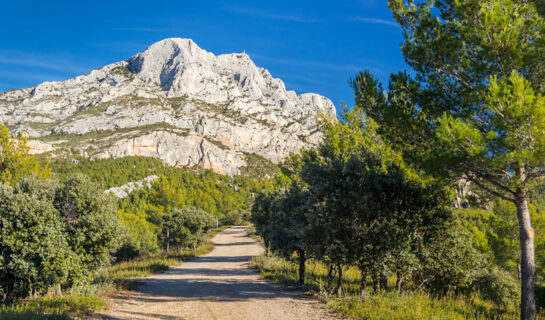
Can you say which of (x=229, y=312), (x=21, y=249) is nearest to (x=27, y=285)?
(x=21, y=249)

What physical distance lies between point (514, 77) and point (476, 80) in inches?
86.7

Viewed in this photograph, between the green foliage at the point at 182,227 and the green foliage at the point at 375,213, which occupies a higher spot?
the green foliage at the point at 375,213

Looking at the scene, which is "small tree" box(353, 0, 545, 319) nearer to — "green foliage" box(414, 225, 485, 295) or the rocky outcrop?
"green foliage" box(414, 225, 485, 295)

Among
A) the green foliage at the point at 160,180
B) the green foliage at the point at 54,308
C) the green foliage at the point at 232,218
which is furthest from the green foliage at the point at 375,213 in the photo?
the green foliage at the point at 232,218

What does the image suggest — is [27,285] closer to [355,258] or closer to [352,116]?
[355,258]

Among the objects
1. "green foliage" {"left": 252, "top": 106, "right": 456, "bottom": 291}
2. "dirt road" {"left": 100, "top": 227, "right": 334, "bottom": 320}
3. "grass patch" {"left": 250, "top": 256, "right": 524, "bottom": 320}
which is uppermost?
"green foliage" {"left": 252, "top": 106, "right": 456, "bottom": 291}


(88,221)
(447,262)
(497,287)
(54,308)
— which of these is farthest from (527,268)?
(88,221)

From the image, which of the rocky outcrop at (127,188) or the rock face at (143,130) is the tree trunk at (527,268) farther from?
the rock face at (143,130)

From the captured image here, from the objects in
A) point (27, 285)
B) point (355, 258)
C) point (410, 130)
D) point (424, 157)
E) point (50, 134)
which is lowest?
point (27, 285)

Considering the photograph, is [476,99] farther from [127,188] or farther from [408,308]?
[127,188]

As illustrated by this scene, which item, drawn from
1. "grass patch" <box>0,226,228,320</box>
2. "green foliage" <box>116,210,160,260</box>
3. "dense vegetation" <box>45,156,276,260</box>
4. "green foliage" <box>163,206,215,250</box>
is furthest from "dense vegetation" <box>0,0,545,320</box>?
"green foliage" <box>163,206,215,250</box>

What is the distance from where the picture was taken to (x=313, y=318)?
9812 millimetres

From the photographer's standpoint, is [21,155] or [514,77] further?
[21,155]

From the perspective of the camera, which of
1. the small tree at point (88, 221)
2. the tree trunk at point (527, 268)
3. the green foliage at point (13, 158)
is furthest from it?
the green foliage at point (13, 158)
